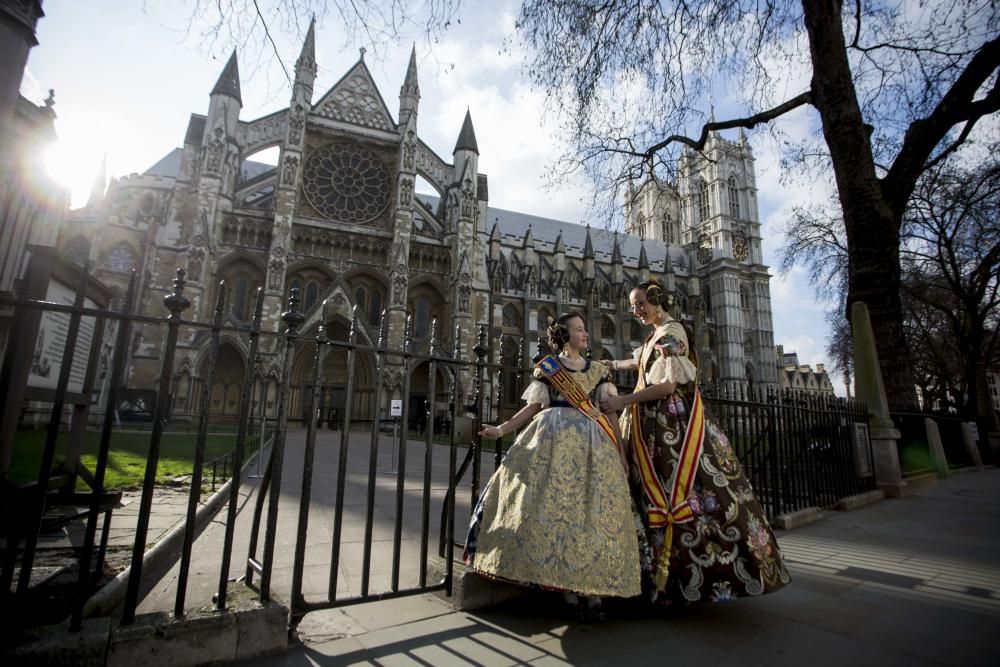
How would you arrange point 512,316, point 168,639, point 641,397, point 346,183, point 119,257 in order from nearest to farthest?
point 168,639
point 641,397
point 119,257
point 346,183
point 512,316

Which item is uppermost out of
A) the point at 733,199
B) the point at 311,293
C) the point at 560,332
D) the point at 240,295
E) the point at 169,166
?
the point at 733,199

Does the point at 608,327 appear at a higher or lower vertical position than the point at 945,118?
higher

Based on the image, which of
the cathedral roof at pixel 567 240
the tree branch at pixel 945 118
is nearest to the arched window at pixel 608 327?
the cathedral roof at pixel 567 240

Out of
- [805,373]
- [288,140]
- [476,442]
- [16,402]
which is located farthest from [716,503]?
[805,373]

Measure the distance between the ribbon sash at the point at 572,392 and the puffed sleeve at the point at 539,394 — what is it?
0.07 metres

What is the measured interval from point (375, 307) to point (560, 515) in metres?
22.1

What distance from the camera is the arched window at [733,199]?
153 feet

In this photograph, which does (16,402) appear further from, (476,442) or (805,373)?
(805,373)

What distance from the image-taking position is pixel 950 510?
5.43 metres

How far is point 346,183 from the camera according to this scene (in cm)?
2355

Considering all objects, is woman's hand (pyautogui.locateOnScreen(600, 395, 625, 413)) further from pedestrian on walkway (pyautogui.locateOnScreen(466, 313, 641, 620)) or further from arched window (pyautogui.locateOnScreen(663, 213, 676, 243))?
arched window (pyautogui.locateOnScreen(663, 213, 676, 243))

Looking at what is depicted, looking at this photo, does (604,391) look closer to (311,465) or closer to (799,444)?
(311,465)

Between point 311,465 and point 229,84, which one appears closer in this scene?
point 311,465

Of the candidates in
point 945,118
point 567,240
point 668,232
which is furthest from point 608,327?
point 945,118
